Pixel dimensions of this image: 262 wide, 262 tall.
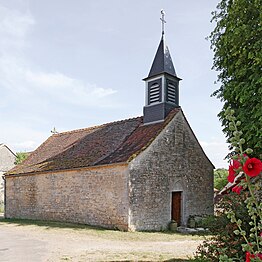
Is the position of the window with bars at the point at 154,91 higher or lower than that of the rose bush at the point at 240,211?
higher

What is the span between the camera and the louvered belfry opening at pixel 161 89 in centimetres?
1770

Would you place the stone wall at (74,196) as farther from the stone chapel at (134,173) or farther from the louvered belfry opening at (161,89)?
the louvered belfry opening at (161,89)

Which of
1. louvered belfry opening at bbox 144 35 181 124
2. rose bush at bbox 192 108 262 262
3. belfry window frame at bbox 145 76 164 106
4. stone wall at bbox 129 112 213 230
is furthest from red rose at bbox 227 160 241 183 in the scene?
belfry window frame at bbox 145 76 164 106

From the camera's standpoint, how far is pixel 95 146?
1870 centimetres

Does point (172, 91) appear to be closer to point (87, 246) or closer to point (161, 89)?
point (161, 89)

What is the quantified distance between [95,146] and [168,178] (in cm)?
448

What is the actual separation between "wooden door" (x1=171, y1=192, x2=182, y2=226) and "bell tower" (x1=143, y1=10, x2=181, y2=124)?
394cm

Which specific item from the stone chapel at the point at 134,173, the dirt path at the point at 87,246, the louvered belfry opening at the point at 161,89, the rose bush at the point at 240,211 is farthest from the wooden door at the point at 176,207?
the rose bush at the point at 240,211

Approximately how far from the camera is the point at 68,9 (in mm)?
9125

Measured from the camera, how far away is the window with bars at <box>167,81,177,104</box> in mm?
18000

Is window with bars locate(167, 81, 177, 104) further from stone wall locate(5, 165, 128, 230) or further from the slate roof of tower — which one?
stone wall locate(5, 165, 128, 230)

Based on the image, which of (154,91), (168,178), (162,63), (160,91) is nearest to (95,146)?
(154,91)

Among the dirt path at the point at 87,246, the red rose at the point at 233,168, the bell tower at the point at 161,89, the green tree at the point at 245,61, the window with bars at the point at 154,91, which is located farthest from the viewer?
the window with bars at the point at 154,91

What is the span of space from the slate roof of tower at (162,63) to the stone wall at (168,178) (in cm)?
247
